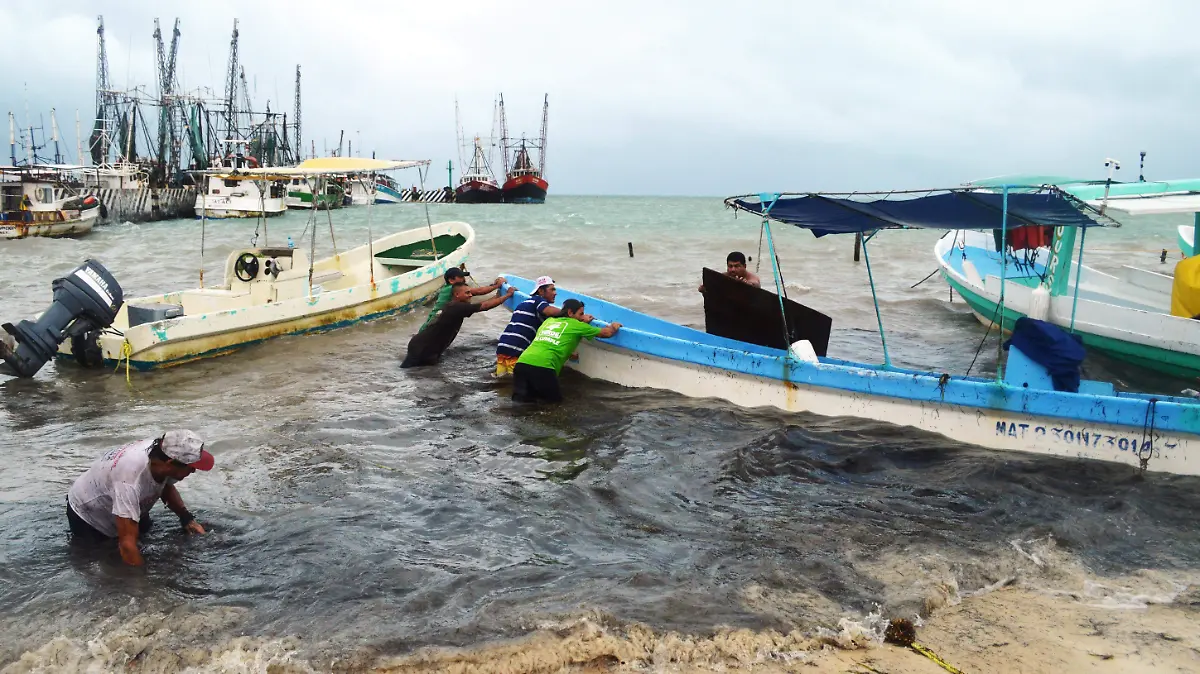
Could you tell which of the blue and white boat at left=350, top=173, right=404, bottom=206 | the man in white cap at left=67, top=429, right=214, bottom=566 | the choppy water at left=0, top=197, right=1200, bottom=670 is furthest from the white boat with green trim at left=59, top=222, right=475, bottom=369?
the blue and white boat at left=350, top=173, right=404, bottom=206

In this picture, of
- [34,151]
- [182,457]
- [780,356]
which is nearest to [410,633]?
[182,457]

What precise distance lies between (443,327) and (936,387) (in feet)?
20.4

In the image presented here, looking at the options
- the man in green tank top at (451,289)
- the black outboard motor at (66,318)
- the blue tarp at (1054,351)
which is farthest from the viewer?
the man in green tank top at (451,289)

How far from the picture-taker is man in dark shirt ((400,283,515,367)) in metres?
10.9

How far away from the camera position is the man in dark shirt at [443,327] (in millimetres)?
10938

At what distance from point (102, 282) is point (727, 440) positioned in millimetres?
7717

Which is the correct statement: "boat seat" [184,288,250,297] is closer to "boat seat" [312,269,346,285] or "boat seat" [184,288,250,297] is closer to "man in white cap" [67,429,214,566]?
"boat seat" [312,269,346,285]

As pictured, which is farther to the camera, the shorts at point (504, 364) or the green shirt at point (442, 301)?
the green shirt at point (442, 301)

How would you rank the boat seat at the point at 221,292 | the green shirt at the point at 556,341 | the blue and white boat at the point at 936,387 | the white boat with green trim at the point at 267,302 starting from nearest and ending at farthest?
the blue and white boat at the point at 936,387 < the green shirt at the point at 556,341 < the white boat with green trim at the point at 267,302 < the boat seat at the point at 221,292

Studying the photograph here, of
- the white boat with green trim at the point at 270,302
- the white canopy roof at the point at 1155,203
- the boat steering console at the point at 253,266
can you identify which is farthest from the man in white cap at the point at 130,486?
the white canopy roof at the point at 1155,203

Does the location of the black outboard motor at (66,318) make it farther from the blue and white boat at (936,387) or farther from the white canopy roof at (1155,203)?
the white canopy roof at (1155,203)

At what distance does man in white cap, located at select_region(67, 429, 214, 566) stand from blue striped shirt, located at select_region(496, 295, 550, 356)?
4.78m

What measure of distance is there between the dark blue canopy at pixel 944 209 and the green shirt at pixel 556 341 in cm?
227

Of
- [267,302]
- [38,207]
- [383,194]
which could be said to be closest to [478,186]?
[383,194]
